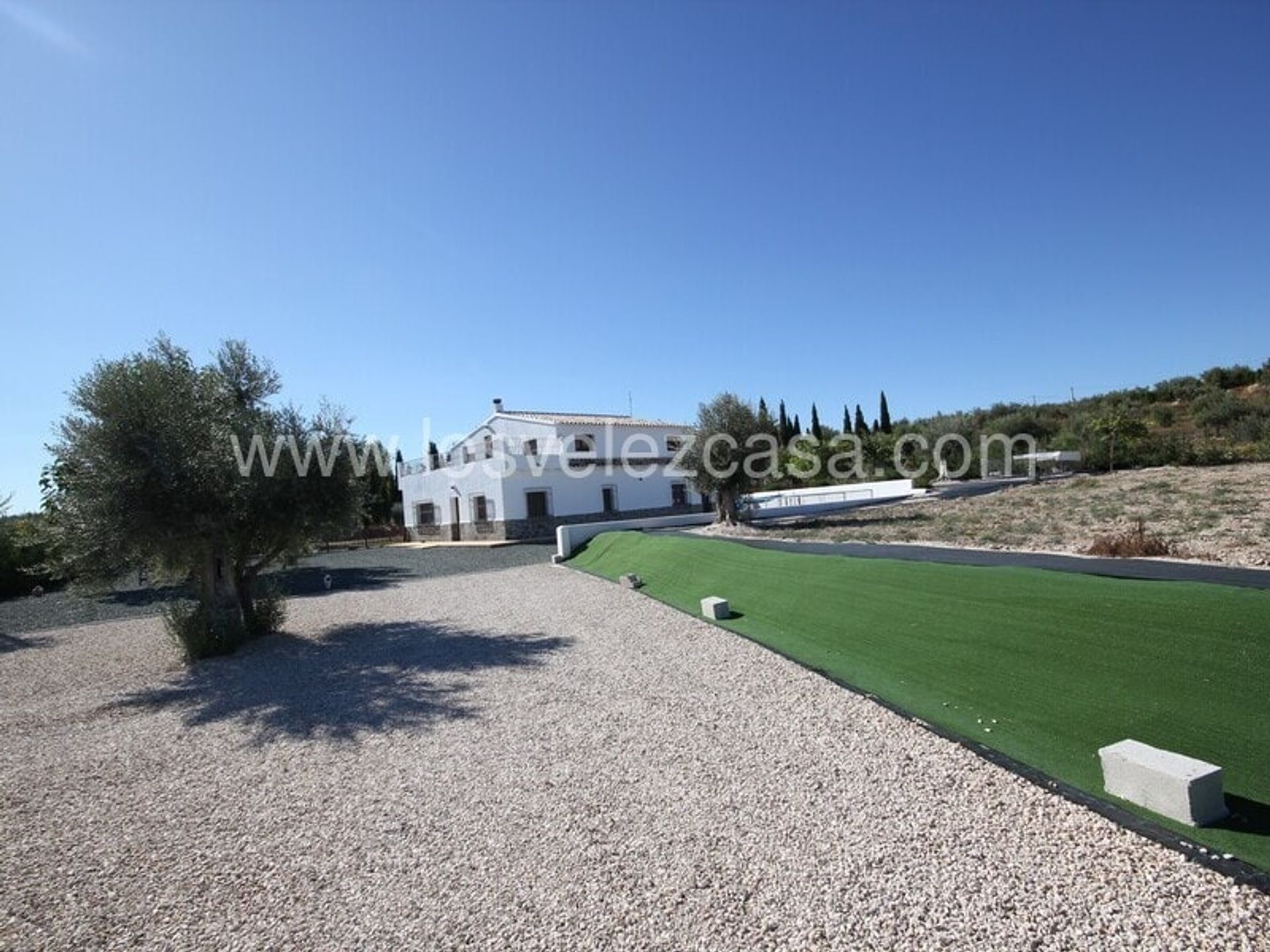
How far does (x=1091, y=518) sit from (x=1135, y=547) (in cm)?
609

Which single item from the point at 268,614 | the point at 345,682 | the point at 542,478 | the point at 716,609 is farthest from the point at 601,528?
the point at 345,682

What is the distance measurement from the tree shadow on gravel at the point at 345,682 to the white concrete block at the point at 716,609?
7.19 ft

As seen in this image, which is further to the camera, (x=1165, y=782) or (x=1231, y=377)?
(x=1231, y=377)

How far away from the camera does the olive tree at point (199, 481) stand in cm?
884

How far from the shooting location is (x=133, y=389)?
9172mm

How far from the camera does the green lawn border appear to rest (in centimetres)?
293

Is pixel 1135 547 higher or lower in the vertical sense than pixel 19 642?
higher

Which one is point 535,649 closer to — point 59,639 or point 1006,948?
point 1006,948

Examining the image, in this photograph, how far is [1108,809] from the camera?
138 inches

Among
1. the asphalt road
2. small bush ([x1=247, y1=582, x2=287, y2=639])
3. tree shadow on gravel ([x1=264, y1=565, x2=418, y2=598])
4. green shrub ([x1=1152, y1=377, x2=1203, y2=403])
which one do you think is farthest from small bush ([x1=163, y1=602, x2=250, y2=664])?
green shrub ([x1=1152, y1=377, x2=1203, y2=403])

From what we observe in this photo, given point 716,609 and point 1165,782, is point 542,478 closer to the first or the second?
point 716,609

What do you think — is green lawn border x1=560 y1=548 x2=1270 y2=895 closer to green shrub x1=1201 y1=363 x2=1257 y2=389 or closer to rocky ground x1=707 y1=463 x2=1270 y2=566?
rocky ground x1=707 y1=463 x2=1270 y2=566

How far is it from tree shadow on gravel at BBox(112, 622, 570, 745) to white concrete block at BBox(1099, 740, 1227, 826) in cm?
501

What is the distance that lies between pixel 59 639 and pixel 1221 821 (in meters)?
16.8
